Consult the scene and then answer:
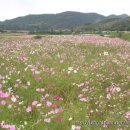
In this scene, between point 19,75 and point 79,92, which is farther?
point 19,75

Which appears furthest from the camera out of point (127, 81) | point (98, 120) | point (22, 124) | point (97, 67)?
point (97, 67)

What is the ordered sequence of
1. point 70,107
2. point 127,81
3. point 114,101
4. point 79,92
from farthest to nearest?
point 127,81
point 79,92
point 114,101
point 70,107

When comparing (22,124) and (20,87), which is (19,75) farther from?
(22,124)

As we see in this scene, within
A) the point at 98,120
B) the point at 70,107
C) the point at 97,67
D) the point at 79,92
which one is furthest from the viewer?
the point at 97,67

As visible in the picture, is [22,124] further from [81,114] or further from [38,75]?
[38,75]

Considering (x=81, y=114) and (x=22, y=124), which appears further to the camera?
(x=81, y=114)

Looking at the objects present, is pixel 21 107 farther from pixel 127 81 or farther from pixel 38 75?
pixel 127 81

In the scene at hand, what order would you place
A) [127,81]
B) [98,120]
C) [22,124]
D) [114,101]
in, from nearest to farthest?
[22,124]
[98,120]
[114,101]
[127,81]

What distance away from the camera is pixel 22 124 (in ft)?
21.9

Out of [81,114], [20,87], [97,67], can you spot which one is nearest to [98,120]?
[81,114]

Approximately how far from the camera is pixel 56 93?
922 centimetres

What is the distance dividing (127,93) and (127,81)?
168 cm

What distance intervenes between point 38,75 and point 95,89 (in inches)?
80.4

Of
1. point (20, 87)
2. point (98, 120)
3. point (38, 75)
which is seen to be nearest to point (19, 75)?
point (38, 75)
